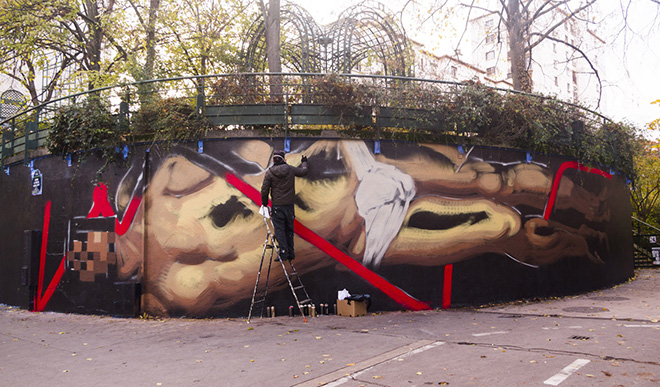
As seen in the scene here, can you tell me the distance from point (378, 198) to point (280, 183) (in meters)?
1.97

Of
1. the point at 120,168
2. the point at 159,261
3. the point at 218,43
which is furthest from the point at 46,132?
the point at 218,43

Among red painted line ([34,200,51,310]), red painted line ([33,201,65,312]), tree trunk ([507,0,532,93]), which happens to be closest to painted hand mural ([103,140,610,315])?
red painted line ([33,201,65,312])

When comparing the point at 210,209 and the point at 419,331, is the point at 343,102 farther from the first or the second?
the point at 419,331

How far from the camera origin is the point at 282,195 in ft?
28.1

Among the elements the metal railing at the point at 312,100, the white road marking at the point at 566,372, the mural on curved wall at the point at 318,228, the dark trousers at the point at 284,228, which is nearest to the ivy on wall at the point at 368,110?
the metal railing at the point at 312,100

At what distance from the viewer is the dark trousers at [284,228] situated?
844 centimetres

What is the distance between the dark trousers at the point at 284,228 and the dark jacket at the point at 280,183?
133mm

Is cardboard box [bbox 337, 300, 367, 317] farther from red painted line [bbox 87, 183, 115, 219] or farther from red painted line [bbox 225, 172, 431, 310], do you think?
red painted line [bbox 87, 183, 115, 219]

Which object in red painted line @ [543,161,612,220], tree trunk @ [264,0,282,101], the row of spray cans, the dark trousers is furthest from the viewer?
tree trunk @ [264,0,282,101]

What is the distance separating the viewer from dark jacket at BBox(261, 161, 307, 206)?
8.53 meters

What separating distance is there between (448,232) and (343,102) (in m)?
3.36

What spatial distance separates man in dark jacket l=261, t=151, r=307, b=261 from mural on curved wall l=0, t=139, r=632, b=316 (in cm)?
39

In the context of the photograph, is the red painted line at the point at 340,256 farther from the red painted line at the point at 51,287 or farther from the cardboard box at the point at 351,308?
the red painted line at the point at 51,287

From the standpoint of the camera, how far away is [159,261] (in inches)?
360
